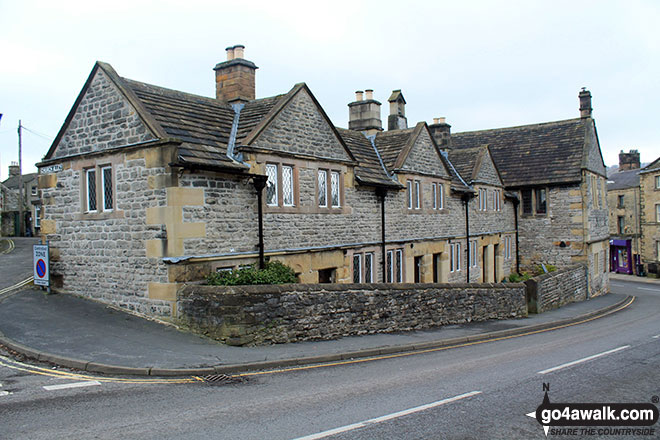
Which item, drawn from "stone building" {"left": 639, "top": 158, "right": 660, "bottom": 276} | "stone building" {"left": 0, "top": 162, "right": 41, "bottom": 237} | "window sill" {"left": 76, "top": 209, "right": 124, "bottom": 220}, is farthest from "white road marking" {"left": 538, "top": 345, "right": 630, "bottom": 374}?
"stone building" {"left": 639, "top": 158, "right": 660, "bottom": 276}

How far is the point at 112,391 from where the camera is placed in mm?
8430

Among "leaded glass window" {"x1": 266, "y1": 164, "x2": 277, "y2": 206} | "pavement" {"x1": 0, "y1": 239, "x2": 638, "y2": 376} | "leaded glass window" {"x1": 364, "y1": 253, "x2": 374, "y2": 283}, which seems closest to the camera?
"pavement" {"x1": 0, "y1": 239, "x2": 638, "y2": 376}

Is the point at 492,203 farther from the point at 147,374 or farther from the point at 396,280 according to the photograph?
the point at 147,374

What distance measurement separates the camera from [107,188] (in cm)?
1430

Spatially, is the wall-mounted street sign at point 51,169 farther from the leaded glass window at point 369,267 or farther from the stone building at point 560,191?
the stone building at point 560,191

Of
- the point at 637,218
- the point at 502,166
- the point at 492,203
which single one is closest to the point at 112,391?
the point at 492,203

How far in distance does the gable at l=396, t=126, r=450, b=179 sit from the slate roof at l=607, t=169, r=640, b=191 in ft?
117

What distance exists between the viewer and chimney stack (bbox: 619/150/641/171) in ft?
188

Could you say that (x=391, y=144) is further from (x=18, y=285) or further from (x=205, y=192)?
(x=18, y=285)

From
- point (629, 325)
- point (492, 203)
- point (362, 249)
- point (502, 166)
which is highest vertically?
point (502, 166)

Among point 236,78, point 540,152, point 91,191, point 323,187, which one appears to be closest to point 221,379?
point 91,191

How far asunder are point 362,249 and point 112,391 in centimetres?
1161

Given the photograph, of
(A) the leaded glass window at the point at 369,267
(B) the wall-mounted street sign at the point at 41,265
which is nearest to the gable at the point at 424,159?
(A) the leaded glass window at the point at 369,267

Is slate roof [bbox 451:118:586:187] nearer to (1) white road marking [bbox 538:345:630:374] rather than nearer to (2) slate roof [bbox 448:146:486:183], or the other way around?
(2) slate roof [bbox 448:146:486:183]
